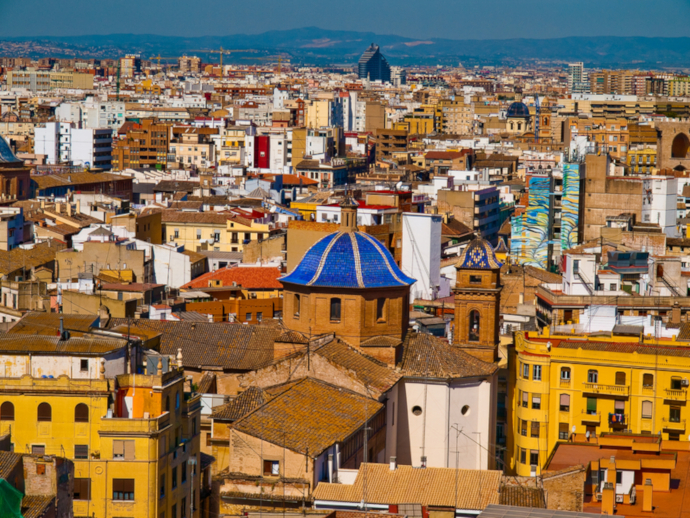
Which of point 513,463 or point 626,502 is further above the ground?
point 626,502

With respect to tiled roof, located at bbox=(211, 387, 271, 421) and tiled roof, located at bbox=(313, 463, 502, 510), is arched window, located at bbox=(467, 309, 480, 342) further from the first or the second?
tiled roof, located at bbox=(313, 463, 502, 510)

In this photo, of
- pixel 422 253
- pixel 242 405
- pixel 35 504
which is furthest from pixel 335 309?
pixel 422 253

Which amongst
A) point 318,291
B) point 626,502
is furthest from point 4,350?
point 626,502

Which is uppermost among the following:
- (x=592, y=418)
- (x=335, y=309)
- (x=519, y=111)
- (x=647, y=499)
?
(x=519, y=111)

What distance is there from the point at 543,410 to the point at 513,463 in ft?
5.47

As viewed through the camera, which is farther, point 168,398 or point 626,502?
point 168,398

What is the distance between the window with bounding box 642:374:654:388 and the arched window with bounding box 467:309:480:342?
4191 mm

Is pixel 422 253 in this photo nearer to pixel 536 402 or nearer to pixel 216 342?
pixel 216 342

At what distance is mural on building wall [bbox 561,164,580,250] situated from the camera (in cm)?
6147

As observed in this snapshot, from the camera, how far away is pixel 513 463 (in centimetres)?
Answer: 3544

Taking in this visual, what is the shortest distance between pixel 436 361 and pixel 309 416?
5.68 m

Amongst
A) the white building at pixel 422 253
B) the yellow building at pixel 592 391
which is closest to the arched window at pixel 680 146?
the white building at pixel 422 253

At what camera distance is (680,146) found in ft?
322

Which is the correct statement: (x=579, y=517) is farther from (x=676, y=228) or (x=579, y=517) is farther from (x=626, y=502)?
(x=676, y=228)
